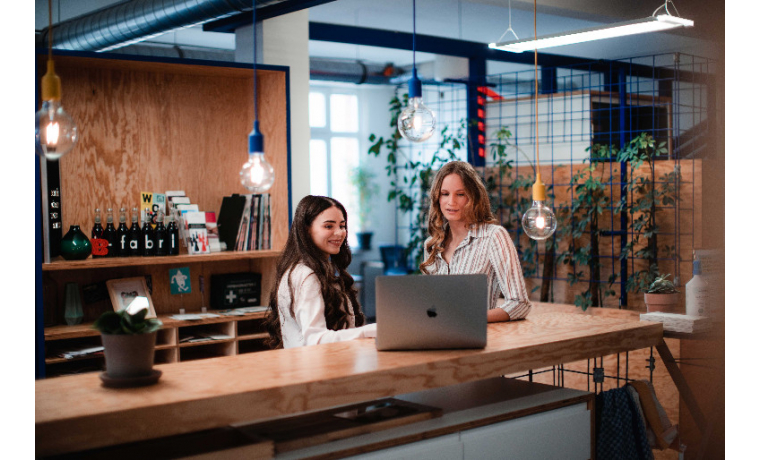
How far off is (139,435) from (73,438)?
145 millimetres

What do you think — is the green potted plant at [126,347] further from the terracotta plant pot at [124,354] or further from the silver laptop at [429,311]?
the silver laptop at [429,311]

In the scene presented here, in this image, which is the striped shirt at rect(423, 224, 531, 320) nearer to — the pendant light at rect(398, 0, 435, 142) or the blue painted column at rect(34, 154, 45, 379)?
the pendant light at rect(398, 0, 435, 142)

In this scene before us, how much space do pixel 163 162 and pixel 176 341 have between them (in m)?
1.14

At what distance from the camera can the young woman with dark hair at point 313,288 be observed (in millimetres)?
2783

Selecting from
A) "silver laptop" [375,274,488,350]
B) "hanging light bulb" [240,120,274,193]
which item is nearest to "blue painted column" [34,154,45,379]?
"hanging light bulb" [240,120,274,193]

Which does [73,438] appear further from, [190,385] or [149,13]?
[149,13]

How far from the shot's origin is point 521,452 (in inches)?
101

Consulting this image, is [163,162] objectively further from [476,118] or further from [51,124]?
[476,118]

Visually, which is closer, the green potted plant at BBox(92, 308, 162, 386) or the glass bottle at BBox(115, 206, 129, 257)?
the green potted plant at BBox(92, 308, 162, 386)

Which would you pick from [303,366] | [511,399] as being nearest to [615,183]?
[511,399]

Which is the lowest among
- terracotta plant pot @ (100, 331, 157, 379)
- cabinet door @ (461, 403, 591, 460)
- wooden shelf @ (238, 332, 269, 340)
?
Result: cabinet door @ (461, 403, 591, 460)

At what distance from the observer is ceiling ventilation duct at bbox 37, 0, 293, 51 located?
4.34 meters

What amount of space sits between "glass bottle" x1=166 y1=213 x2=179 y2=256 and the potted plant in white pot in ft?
21.1

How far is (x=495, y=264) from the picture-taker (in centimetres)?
317
